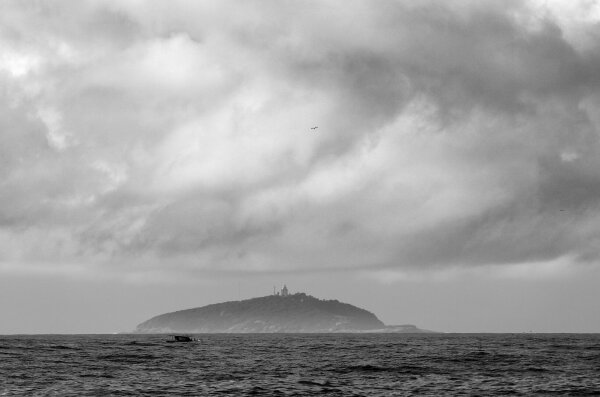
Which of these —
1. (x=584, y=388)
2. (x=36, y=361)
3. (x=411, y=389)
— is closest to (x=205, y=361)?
(x=36, y=361)

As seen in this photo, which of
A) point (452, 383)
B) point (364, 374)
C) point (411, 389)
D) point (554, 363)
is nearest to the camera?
point (411, 389)

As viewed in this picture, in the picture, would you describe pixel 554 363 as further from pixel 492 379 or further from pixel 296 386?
pixel 296 386

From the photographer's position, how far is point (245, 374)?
110m

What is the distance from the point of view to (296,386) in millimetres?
92875

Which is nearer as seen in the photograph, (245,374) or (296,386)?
(296,386)

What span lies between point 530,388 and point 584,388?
21.3 feet

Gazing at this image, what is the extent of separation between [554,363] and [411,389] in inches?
2160

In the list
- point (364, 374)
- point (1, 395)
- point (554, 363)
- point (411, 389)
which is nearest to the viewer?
point (1, 395)

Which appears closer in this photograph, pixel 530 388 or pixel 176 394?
pixel 176 394

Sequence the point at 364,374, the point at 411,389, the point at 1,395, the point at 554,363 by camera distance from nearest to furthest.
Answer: the point at 1,395 < the point at 411,389 < the point at 364,374 < the point at 554,363

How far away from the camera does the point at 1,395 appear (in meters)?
80.5

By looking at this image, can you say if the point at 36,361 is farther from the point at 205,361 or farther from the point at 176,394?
the point at 176,394

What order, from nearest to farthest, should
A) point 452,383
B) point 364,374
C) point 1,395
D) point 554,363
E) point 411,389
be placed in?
point 1,395 < point 411,389 < point 452,383 < point 364,374 < point 554,363

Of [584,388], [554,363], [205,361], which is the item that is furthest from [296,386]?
[554,363]
